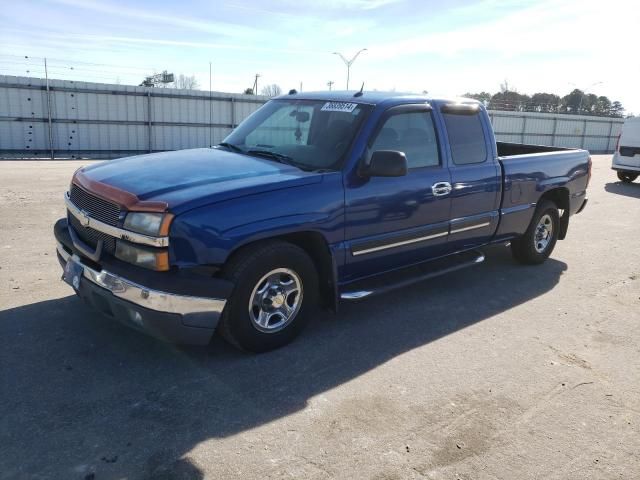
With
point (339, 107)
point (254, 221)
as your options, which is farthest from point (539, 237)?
point (254, 221)

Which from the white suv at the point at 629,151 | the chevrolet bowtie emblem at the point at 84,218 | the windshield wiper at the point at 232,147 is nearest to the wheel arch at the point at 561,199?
the windshield wiper at the point at 232,147

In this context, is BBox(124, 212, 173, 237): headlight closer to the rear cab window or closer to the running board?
the running board

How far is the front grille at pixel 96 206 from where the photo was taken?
140 inches

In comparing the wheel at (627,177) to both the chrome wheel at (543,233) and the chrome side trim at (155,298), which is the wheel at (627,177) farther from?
the chrome side trim at (155,298)

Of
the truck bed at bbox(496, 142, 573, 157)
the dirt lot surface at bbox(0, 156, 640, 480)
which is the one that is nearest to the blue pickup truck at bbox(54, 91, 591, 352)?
the dirt lot surface at bbox(0, 156, 640, 480)

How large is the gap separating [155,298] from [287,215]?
1.04 meters

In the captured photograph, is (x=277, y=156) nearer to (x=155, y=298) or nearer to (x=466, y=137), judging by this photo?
(x=155, y=298)

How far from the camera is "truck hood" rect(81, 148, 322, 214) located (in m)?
3.47

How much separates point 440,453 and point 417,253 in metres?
2.16

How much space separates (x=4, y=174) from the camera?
12.5 meters

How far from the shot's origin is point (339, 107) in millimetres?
4660

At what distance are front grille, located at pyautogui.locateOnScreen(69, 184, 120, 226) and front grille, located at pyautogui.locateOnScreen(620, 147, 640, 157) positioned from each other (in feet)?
50.5

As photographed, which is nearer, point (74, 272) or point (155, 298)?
point (155, 298)

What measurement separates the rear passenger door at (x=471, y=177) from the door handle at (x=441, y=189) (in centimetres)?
9
